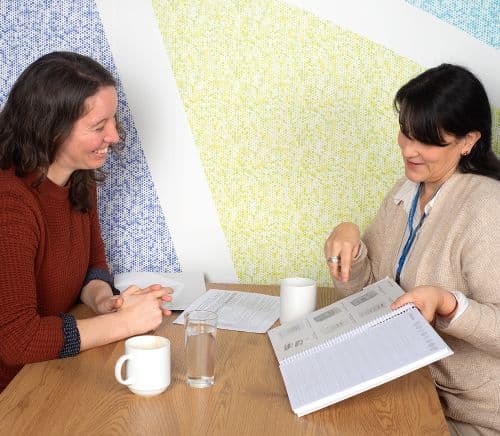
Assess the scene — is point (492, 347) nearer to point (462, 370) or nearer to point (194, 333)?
point (462, 370)

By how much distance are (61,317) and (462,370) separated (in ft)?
2.37

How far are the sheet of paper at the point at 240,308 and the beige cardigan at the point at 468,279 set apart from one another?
0.29 m

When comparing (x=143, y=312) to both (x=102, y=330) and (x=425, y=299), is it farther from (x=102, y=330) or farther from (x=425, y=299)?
(x=425, y=299)

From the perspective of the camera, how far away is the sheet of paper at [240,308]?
4.61ft

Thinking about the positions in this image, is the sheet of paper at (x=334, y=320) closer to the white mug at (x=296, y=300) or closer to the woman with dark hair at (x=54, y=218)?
the white mug at (x=296, y=300)

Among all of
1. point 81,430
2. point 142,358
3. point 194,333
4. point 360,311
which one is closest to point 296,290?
point 360,311

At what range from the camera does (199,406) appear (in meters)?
1.03

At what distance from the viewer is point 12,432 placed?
0.95 metres

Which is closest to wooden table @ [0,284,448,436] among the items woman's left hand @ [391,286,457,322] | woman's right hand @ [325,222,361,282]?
woman's left hand @ [391,286,457,322]

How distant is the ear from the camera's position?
137 cm

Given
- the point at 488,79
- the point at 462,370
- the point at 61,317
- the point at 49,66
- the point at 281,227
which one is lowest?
the point at 462,370

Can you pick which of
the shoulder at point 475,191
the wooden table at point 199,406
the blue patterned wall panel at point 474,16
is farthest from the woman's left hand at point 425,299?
the blue patterned wall panel at point 474,16

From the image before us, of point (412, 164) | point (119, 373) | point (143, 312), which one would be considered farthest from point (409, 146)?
point (119, 373)

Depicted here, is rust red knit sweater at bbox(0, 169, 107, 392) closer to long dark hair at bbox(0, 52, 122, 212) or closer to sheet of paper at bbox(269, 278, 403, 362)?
long dark hair at bbox(0, 52, 122, 212)
